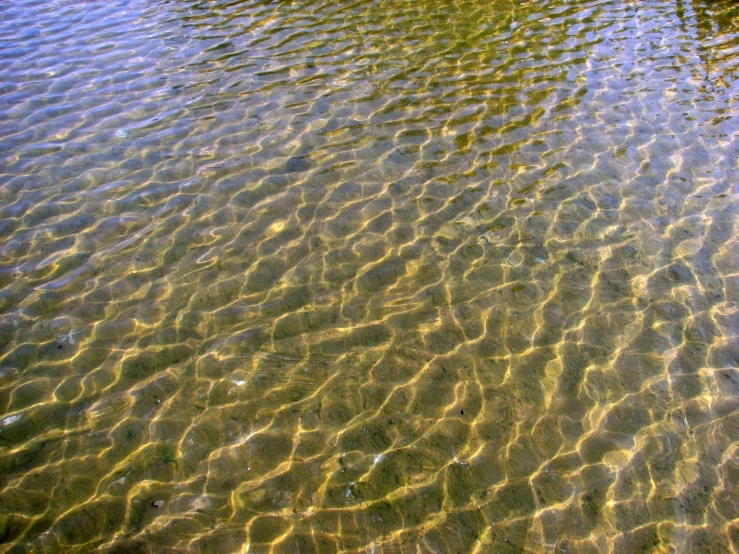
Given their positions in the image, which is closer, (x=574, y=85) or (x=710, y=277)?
(x=710, y=277)

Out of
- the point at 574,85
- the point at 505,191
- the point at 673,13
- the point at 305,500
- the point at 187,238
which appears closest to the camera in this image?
the point at 305,500

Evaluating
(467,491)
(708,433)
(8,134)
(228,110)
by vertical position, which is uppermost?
(8,134)

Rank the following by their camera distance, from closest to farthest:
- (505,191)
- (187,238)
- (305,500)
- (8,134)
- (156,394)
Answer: (305,500)
(156,394)
(187,238)
(505,191)
(8,134)

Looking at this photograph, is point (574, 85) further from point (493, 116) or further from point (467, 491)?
point (467, 491)

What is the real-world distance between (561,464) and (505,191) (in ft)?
9.64

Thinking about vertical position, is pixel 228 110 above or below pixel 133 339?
above

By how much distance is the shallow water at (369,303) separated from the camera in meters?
3.60

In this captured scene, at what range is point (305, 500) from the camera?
142 inches

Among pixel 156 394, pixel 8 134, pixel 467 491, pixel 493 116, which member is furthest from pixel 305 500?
pixel 8 134

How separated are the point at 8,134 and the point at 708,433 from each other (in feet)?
24.2

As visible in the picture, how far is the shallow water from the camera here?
3.60 metres

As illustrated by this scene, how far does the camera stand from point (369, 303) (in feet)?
15.9

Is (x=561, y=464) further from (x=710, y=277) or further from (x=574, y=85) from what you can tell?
(x=574, y=85)

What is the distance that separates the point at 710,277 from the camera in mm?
4988
